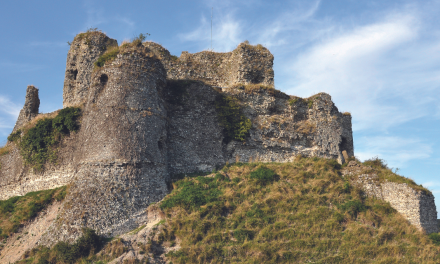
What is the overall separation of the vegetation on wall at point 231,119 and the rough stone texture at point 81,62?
8979 millimetres

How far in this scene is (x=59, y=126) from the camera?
25.7m

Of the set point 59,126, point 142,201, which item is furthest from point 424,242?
point 59,126

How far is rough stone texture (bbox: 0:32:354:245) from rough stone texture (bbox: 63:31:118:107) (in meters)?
0.07

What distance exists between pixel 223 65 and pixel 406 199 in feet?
52.5

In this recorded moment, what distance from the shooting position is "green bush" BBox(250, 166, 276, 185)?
2345 cm

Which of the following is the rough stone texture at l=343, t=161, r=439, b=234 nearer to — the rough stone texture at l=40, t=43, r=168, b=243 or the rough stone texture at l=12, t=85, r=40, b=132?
the rough stone texture at l=40, t=43, r=168, b=243

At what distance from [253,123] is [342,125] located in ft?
25.7

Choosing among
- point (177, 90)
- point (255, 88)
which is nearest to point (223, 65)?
point (255, 88)

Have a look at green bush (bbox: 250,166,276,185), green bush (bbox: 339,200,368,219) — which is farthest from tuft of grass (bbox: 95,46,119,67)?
green bush (bbox: 339,200,368,219)

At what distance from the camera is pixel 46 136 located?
26.0 meters

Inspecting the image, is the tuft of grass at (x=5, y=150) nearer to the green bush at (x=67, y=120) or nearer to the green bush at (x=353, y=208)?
the green bush at (x=67, y=120)

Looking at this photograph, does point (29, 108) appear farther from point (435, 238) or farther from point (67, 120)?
point (435, 238)

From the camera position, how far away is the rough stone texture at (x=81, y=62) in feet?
92.1

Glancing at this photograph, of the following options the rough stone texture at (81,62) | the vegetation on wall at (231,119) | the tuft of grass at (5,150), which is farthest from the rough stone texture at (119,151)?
the tuft of grass at (5,150)
